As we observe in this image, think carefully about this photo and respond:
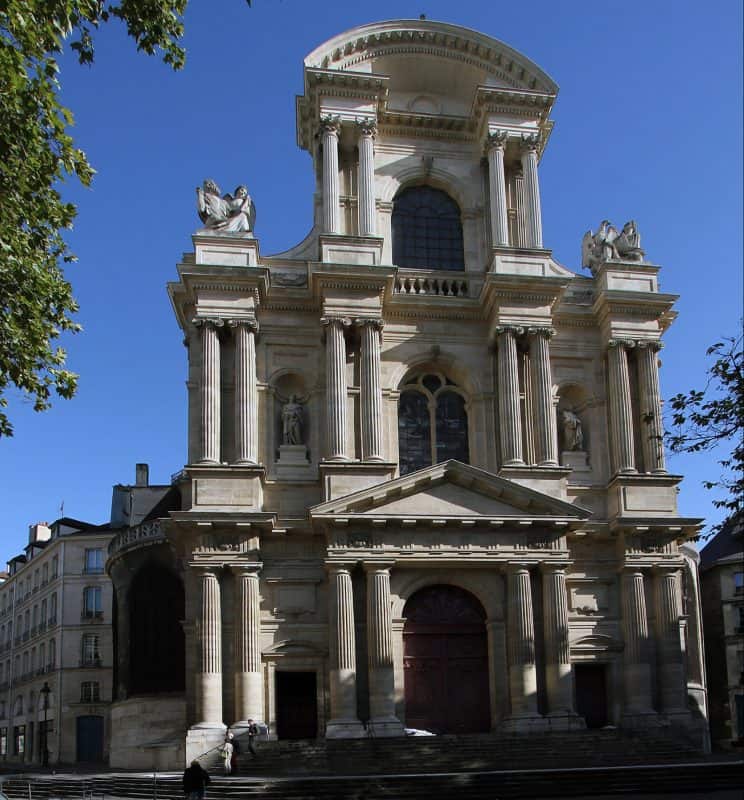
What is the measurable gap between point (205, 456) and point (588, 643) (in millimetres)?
11001

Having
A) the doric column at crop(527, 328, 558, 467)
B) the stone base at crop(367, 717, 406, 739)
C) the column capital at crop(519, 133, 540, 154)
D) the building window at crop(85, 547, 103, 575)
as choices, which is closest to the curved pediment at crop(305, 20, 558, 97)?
the column capital at crop(519, 133, 540, 154)

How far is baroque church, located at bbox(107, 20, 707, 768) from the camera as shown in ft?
90.7

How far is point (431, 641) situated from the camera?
28484mm

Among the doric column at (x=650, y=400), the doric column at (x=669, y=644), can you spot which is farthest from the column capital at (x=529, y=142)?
the doric column at (x=669, y=644)

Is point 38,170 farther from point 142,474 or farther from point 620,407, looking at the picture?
point 142,474

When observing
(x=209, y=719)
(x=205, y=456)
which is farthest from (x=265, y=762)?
(x=205, y=456)

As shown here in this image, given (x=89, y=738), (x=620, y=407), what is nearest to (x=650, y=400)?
(x=620, y=407)

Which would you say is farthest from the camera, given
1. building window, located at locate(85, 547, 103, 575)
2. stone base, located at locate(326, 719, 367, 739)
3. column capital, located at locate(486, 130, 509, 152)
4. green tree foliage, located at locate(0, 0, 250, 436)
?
building window, located at locate(85, 547, 103, 575)

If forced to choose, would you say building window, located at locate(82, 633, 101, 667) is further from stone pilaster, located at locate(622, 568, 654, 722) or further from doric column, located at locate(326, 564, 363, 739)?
stone pilaster, located at locate(622, 568, 654, 722)

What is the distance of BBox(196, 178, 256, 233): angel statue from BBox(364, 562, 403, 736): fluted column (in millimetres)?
10158

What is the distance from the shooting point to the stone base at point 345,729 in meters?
26.4

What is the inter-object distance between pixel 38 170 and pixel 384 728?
15.6m

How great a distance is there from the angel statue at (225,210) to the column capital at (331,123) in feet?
9.76

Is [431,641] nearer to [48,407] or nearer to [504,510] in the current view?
[504,510]
